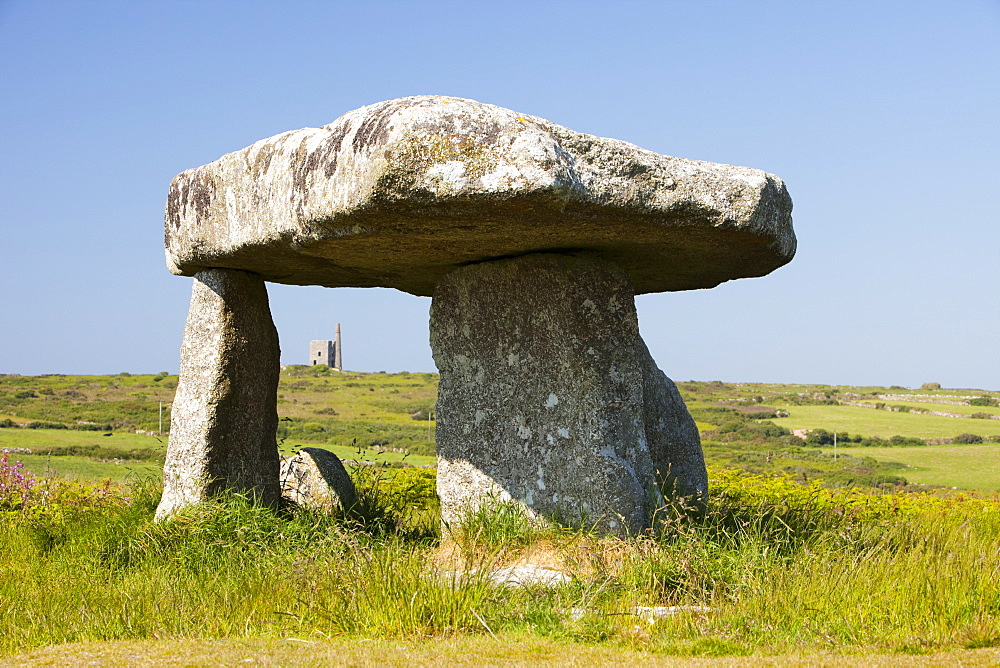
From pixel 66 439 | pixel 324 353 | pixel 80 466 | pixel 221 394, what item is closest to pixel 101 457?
pixel 80 466

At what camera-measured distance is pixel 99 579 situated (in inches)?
253

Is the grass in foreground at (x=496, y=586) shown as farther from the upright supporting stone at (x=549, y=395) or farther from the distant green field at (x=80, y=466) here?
the distant green field at (x=80, y=466)

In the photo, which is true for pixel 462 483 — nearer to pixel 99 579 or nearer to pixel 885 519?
pixel 99 579

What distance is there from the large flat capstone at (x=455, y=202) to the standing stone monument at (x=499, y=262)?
15 millimetres

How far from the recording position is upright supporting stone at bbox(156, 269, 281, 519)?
26.0 ft

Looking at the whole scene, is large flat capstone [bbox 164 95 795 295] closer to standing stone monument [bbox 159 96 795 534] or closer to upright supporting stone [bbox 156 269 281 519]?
standing stone monument [bbox 159 96 795 534]

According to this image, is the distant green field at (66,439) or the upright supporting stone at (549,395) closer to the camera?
the upright supporting stone at (549,395)

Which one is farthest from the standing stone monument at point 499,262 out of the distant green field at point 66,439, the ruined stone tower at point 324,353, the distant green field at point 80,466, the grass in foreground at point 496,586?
the ruined stone tower at point 324,353

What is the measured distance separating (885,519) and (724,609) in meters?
4.51

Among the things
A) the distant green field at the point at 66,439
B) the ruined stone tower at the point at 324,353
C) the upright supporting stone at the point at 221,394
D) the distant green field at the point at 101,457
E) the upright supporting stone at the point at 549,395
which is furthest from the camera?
the ruined stone tower at the point at 324,353

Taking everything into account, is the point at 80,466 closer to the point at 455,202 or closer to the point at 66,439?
the point at 66,439

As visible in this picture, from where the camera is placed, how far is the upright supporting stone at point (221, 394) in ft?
26.0

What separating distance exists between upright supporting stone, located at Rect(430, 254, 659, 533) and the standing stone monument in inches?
0.6

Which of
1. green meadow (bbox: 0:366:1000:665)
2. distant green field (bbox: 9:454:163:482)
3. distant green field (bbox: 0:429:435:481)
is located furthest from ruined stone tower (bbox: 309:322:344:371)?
green meadow (bbox: 0:366:1000:665)
